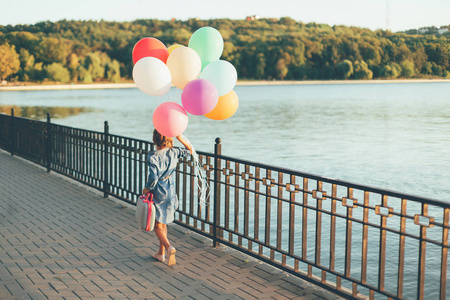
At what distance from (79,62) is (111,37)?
1377 centimetres

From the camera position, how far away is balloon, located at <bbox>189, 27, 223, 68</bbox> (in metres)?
6.46

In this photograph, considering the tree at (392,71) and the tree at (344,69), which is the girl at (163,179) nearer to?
the tree at (392,71)

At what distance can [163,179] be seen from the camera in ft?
20.3

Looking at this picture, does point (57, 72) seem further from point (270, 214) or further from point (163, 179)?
point (163, 179)

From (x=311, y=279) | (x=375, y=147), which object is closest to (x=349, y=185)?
(x=311, y=279)

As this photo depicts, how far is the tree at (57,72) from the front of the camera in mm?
165000

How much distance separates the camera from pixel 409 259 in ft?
35.0

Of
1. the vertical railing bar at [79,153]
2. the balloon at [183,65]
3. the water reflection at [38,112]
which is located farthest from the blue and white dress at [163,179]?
the water reflection at [38,112]

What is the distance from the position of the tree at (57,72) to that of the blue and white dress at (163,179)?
167m

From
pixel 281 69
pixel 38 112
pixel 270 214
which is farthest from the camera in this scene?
pixel 281 69

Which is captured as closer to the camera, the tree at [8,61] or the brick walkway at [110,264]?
the brick walkway at [110,264]

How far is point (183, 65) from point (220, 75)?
0.43m

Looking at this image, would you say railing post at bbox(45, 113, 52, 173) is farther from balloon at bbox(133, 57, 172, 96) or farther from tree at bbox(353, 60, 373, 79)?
tree at bbox(353, 60, 373, 79)

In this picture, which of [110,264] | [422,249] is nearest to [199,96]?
[110,264]
